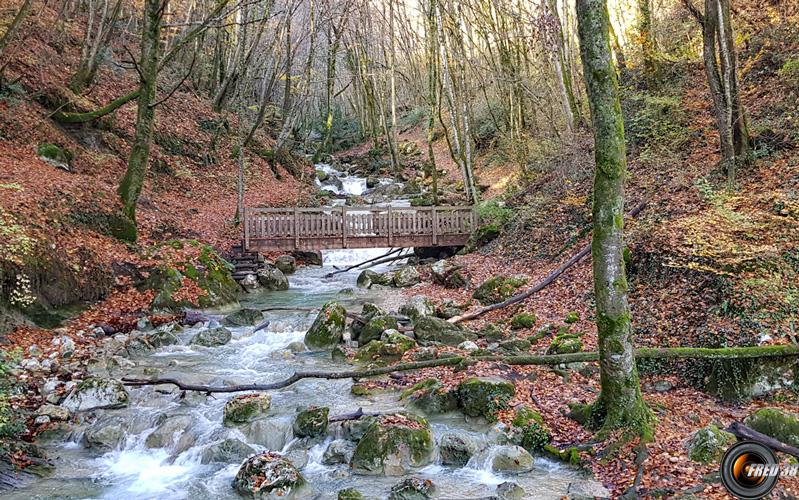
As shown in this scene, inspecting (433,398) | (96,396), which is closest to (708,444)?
(433,398)

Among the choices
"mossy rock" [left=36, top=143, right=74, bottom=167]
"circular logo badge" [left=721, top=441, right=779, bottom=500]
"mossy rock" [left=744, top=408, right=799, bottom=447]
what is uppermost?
"mossy rock" [left=36, top=143, right=74, bottom=167]

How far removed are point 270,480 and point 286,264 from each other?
13.6 meters

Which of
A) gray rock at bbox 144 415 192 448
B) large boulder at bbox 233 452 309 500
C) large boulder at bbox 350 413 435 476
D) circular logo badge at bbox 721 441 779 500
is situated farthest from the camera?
→ gray rock at bbox 144 415 192 448

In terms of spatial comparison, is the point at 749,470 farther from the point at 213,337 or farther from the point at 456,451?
the point at 213,337

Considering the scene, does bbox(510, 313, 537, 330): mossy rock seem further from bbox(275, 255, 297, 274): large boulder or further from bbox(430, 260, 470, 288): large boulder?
bbox(275, 255, 297, 274): large boulder

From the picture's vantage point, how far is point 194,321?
12.1 m

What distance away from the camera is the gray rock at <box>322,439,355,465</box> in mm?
6402

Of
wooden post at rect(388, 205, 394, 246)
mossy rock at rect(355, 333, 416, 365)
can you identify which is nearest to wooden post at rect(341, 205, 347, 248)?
wooden post at rect(388, 205, 394, 246)

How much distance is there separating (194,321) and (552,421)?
8.93 m

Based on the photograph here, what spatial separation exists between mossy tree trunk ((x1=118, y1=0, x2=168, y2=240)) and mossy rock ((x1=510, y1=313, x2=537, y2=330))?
1028cm

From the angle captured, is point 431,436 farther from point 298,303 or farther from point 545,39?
point 545,39

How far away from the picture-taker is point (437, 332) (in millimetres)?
10367

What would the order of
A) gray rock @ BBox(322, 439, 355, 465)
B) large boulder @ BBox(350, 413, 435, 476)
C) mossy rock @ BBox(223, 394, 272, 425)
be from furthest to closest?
mossy rock @ BBox(223, 394, 272, 425) → gray rock @ BBox(322, 439, 355, 465) → large boulder @ BBox(350, 413, 435, 476)

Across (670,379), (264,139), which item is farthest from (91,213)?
(264,139)
